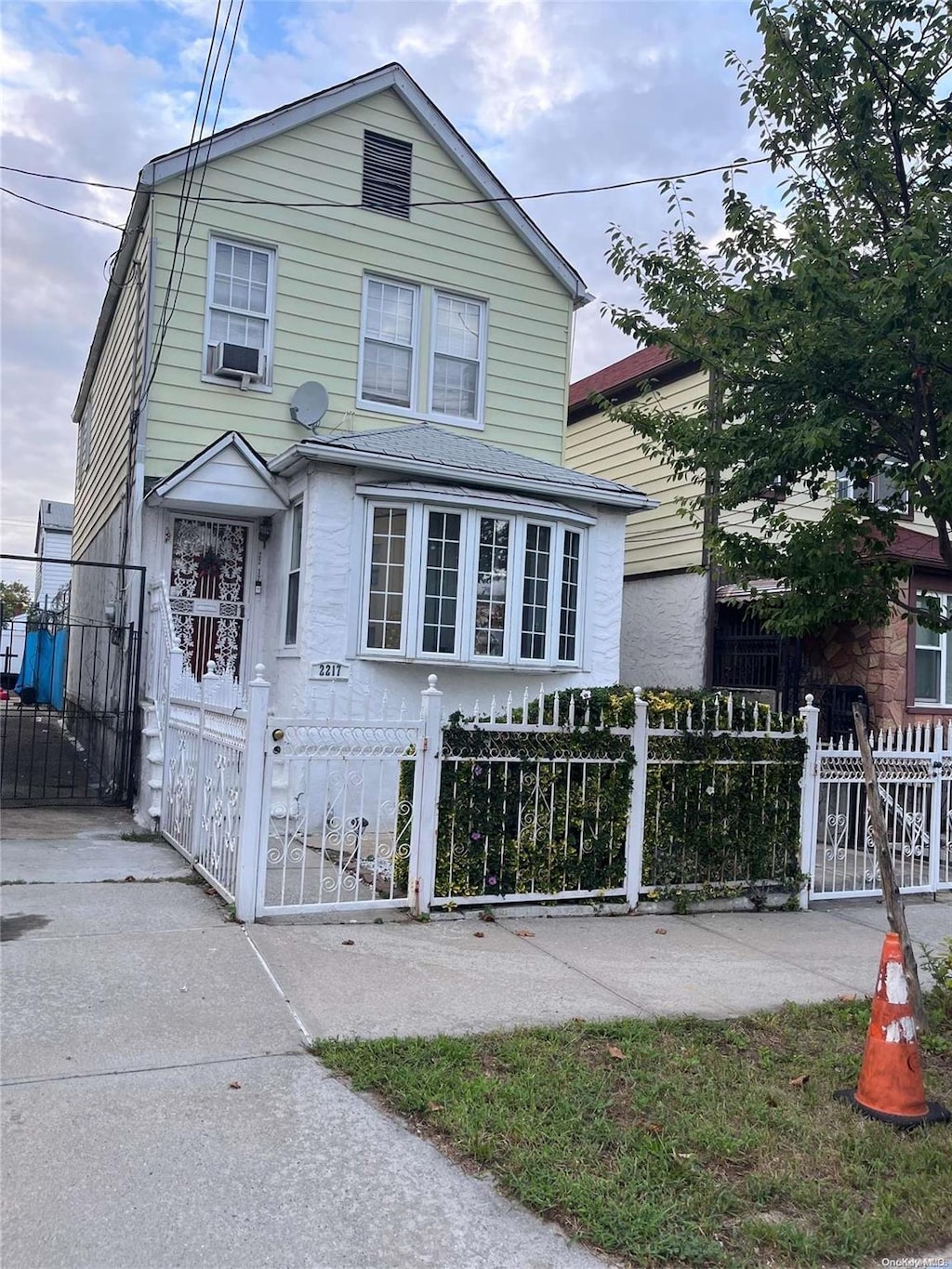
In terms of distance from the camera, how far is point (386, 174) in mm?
12391

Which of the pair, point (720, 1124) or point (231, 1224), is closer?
point (231, 1224)

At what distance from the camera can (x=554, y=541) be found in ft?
37.0

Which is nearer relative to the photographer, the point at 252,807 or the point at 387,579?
the point at 252,807

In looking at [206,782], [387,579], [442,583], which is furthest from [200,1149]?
[442,583]

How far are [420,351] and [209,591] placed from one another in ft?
12.9

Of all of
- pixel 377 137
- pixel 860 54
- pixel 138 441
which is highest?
pixel 377 137

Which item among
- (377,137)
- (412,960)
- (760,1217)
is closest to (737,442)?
(412,960)

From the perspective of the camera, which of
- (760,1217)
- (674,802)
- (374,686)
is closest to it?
(760,1217)

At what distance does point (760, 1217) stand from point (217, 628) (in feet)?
30.2

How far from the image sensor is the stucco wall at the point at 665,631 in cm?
1416

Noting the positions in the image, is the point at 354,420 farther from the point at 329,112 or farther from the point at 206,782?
the point at 206,782

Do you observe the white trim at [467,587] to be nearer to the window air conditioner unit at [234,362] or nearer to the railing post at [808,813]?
the window air conditioner unit at [234,362]

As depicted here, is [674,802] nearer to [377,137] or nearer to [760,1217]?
[760,1217]

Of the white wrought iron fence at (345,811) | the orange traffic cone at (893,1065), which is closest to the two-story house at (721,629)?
the white wrought iron fence at (345,811)
